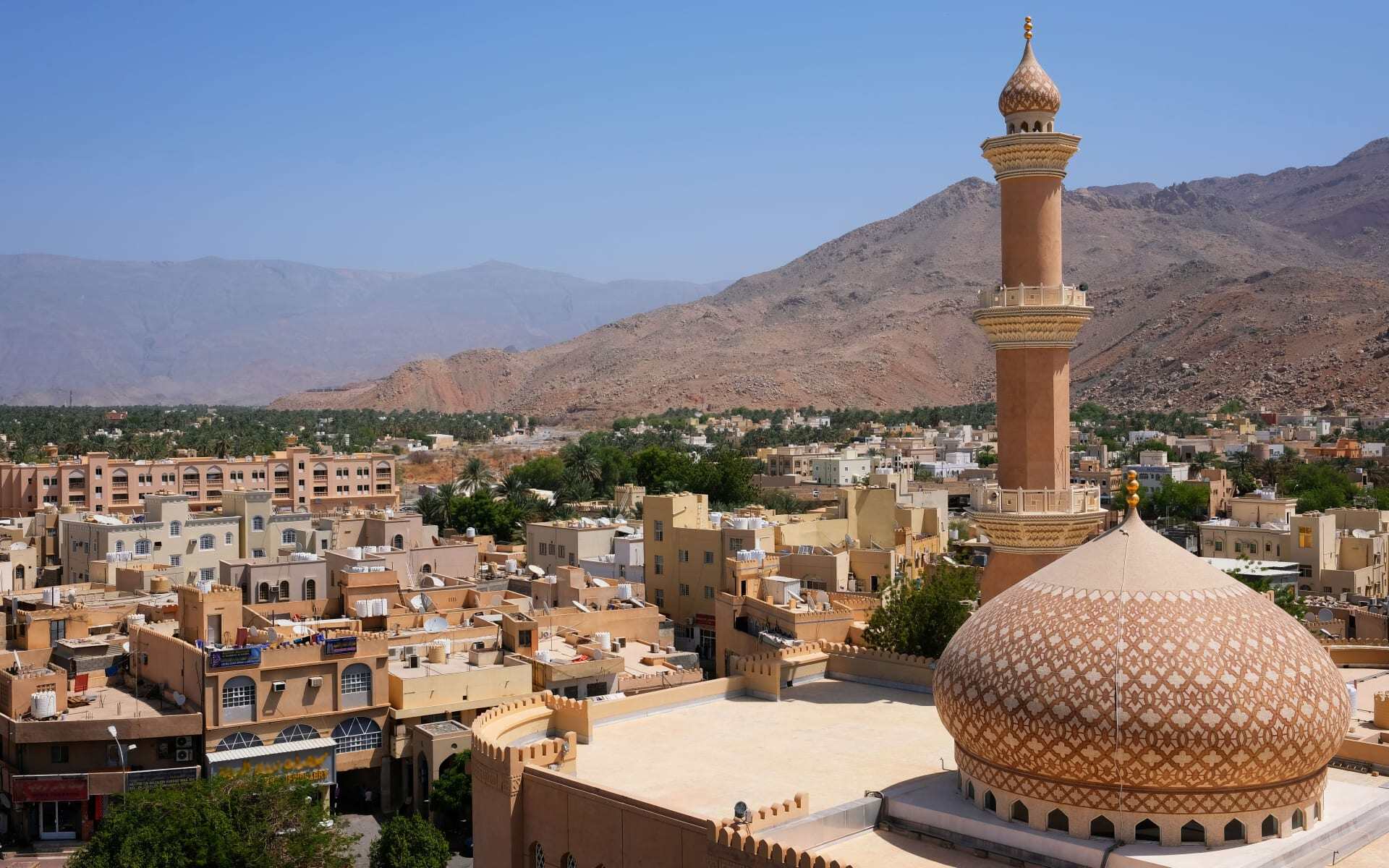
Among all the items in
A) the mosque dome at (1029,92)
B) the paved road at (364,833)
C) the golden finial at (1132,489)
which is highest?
the mosque dome at (1029,92)

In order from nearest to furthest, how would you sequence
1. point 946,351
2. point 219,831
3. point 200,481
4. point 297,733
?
point 219,831
point 297,733
point 200,481
point 946,351

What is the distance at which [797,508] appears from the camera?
5234 centimetres

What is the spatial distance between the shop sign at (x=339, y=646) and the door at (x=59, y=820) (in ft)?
12.7

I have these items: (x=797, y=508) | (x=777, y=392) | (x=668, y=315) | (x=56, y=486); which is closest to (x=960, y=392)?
(x=777, y=392)

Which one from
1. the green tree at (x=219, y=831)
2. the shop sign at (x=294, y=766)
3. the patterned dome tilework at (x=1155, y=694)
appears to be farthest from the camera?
the shop sign at (x=294, y=766)

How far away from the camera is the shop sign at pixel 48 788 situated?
2016cm

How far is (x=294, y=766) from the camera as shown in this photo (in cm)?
2100

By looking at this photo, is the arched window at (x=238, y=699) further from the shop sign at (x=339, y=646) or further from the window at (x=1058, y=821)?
the window at (x=1058, y=821)

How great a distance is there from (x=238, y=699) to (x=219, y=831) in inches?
151

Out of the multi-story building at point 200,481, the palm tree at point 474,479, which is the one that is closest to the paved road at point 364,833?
the multi-story building at point 200,481

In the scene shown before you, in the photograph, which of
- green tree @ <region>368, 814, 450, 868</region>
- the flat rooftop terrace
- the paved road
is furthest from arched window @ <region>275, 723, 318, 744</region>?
the flat rooftop terrace

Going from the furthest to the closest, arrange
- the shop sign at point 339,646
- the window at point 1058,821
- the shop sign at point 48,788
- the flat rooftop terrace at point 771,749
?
the shop sign at point 339,646
the shop sign at point 48,788
the flat rooftop terrace at point 771,749
the window at point 1058,821

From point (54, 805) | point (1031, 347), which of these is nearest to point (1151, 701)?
point (1031, 347)

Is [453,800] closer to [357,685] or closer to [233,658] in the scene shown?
[357,685]
